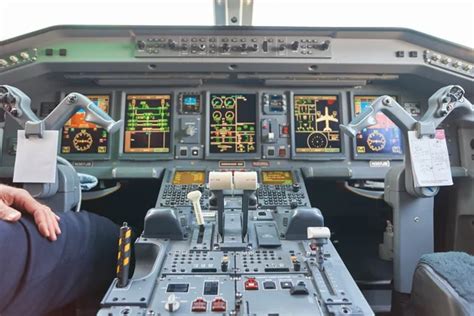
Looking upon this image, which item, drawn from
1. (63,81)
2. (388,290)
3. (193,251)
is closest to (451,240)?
(388,290)

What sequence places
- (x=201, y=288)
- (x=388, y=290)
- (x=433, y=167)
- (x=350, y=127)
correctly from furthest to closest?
(x=388, y=290) < (x=433, y=167) < (x=350, y=127) < (x=201, y=288)

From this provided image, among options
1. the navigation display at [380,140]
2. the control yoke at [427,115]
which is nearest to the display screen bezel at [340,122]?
the navigation display at [380,140]

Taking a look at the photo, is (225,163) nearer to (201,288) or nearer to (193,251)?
(193,251)

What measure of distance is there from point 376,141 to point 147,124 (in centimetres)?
162

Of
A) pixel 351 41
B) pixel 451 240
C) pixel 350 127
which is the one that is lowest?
pixel 451 240

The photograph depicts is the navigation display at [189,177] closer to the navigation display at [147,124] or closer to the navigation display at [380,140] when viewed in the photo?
the navigation display at [147,124]

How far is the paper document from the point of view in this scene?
1.77m

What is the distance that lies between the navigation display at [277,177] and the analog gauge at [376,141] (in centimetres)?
63

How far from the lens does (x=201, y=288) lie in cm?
126

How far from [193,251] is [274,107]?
1379 mm

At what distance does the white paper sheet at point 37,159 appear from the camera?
1780 millimetres

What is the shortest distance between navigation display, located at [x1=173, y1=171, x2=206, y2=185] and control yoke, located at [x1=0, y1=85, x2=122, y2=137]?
67 centimetres

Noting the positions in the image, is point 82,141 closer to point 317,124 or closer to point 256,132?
point 256,132

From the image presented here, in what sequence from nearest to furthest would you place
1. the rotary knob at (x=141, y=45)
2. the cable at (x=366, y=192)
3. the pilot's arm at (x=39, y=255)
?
the pilot's arm at (x=39, y=255), the rotary knob at (x=141, y=45), the cable at (x=366, y=192)
